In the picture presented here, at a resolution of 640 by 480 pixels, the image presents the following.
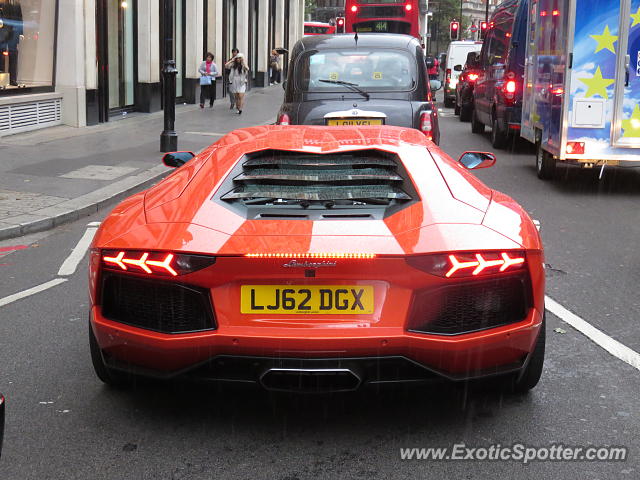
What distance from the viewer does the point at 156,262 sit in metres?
3.76

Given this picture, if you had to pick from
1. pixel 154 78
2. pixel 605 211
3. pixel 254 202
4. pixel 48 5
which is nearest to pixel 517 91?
pixel 605 211

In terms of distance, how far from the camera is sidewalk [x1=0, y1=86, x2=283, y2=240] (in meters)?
10.3

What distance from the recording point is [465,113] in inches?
1025

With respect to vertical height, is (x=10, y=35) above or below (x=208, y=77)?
above

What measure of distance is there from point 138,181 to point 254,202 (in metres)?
8.61

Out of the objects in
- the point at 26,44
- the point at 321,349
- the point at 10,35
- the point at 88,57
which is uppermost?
the point at 10,35

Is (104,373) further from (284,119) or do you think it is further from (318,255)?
(284,119)

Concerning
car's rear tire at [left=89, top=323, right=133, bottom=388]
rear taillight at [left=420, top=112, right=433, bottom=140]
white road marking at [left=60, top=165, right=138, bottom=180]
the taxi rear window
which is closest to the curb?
white road marking at [left=60, top=165, right=138, bottom=180]

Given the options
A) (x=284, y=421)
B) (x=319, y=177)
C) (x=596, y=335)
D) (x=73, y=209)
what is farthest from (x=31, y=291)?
(x=596, y=335)

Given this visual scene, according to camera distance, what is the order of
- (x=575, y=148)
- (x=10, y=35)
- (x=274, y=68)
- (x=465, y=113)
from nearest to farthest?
1. (x=575, y=148)
2. (x=10, y=35)
3. (x=465, y=113)
4. (x=274, y=68)

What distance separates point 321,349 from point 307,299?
0.68 ft

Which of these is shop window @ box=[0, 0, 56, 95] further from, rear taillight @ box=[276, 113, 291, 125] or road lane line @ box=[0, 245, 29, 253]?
road lane line @ box=[0, 245, 29, 253]

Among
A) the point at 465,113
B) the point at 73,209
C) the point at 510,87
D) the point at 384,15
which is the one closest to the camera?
the point at 73,209

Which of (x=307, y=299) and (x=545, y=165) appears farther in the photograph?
(x=545, y=165)
